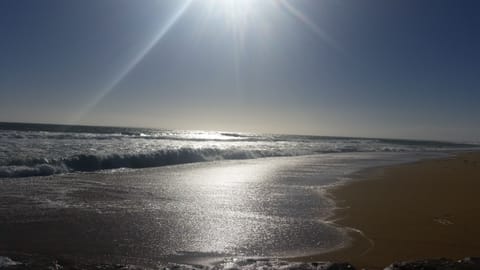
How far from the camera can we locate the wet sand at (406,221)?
5910mm

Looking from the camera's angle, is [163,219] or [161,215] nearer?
[163,219]

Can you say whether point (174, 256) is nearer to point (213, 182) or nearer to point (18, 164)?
point (213, 182)

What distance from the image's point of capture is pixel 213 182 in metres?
13.1

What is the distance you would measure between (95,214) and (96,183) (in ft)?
15.4

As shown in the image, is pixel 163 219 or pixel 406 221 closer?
pixel 163 219

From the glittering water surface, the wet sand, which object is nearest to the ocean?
the glittering water surface

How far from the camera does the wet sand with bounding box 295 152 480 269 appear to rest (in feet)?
19.4

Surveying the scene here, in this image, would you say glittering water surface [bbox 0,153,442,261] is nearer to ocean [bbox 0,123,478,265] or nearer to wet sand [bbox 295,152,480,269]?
ocean [bbox 0,123,478,265]

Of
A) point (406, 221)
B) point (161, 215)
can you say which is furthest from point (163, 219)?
point (406, 221)

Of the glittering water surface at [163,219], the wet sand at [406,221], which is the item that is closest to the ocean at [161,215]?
the glittering water surface at [163,219]

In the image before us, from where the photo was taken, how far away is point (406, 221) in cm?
801

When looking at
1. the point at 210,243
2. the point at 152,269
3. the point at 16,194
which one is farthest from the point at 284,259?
the point at 16,194

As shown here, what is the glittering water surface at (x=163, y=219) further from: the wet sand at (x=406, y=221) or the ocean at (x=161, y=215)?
the wet sand at (x=406, y=221)

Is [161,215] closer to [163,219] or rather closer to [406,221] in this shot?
[163,219]
